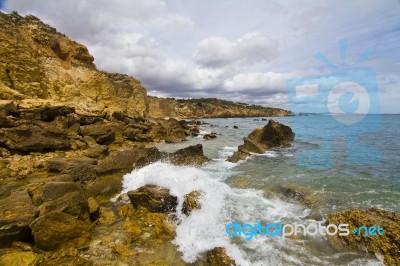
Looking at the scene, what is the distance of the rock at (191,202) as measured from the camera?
8054 mm

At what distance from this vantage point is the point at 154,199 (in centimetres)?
828

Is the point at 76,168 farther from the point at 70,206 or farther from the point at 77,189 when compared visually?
the point at 70,206

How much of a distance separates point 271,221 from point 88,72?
32385 mm

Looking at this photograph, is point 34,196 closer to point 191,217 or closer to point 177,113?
point 191,217

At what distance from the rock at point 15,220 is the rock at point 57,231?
10.7 inches

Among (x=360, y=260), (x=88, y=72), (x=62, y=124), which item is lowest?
(x=360, y=260)

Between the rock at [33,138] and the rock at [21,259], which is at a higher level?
the rock at [33,138]

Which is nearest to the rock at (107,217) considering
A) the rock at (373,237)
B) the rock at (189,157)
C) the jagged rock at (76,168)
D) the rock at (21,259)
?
the rock at (21,259)

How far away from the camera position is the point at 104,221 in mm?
7641

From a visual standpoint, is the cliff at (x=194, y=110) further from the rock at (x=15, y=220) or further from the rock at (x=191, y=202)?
the rock at (x=15, y=220)

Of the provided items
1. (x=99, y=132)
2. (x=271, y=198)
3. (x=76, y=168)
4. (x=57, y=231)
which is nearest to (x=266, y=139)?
(x=271, y=198)

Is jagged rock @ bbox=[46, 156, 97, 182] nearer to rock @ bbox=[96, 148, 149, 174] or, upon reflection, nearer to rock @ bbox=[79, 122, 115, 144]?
rock @ bbox=[96, 148, 149, 174]

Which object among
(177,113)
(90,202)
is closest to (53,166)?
(90,202)

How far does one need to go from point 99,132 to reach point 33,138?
5.61 meters
